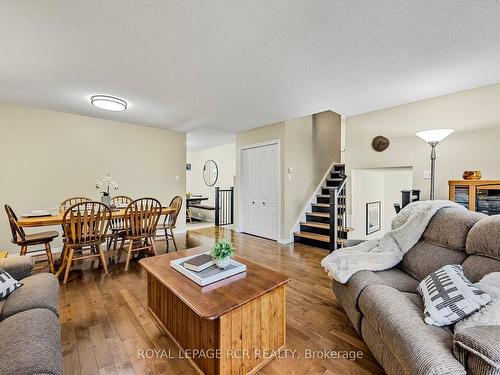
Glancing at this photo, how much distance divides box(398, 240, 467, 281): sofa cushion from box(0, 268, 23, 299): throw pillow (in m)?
2.83

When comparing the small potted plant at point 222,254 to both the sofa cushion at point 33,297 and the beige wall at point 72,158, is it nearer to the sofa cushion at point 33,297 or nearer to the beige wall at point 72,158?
the sofa cushion at point 33,297

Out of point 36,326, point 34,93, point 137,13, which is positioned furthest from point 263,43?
point 34,93

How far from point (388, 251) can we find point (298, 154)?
2.92 metres

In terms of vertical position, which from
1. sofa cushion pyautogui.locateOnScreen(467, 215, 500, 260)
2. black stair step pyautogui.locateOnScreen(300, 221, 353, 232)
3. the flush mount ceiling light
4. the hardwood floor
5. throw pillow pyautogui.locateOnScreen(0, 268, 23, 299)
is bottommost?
the hardwood floor

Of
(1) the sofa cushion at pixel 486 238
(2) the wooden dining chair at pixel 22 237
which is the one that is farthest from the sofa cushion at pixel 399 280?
(2) the wooden dining chair at pixel 22 237

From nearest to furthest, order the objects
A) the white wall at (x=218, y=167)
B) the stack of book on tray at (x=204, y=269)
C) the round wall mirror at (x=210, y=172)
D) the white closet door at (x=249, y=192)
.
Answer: the stack of book on tray at (x=204, y=269) < the white closet door at (x=249, y=192) < the white wall at (x=218, y=167) < the round wall mirror at (x=210, y=172)

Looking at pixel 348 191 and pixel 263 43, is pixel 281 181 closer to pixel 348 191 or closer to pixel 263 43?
pixel 348 191

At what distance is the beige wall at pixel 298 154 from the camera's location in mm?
4457

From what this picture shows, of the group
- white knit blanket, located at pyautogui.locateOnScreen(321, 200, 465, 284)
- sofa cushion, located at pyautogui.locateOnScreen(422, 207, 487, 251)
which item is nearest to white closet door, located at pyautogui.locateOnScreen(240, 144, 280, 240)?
white knit blanket, located at pyautogui.locateOnScreen(321, 200, 465, 284)

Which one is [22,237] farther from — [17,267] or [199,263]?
[199,263]

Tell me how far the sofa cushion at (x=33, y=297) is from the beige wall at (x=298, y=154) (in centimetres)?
354

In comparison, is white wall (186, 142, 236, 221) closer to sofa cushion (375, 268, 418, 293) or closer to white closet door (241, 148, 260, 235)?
white closet door (241, 148, 260, 235)

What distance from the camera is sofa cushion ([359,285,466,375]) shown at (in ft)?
3.09

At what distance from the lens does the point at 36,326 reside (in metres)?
1.09
